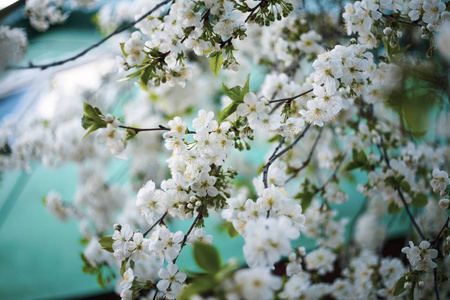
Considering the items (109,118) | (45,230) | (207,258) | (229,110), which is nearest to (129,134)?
(109,118)

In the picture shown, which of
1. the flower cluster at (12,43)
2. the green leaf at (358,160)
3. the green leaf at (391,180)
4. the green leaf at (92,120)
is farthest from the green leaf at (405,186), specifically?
the flower cluster at (12,43)

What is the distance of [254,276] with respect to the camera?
0.56 m

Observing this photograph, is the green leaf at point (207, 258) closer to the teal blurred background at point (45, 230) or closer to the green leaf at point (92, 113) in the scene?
the green leaf at point (92, 113)

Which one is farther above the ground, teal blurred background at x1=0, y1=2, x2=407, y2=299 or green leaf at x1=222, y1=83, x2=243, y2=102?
teal blurred background at x1=0, y1=2, x2=407, y2=299

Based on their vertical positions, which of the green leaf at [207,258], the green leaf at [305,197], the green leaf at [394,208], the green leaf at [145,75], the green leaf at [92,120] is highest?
the green leaf at [145,75]

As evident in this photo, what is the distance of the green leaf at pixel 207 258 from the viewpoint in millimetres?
592

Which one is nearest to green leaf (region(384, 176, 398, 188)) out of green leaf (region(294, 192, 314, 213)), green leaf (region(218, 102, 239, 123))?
green leaf (region(294, 192, 314, 213))

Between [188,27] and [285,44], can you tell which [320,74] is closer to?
[188,27]

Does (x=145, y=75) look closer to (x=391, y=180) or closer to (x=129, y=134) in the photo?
(x=129, y=134)

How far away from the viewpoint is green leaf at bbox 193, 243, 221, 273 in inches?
23.3

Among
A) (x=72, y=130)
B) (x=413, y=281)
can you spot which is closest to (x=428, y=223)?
(x=413, y=281)

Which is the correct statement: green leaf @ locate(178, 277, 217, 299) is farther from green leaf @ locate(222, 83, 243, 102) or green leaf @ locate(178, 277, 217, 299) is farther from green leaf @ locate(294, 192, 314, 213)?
green leaf @ locate(294, 192, 314, 213)

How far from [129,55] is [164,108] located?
3.79 feet

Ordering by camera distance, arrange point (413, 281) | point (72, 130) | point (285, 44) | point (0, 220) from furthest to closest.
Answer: point (0, 220)
point (72, 130)
point (285, 44)
point (413, 281)
